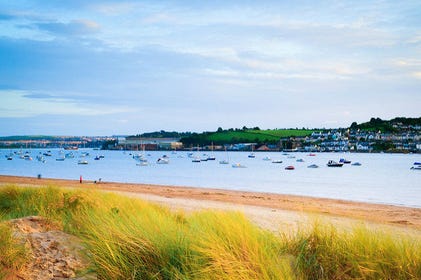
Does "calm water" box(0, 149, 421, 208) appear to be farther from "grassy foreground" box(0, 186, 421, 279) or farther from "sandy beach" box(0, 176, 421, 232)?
"grassy foreground" box(0, 186, 421, 279)

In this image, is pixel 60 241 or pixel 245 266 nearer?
pixel 245 266

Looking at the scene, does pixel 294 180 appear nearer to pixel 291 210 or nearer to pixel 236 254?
pixel 291 210

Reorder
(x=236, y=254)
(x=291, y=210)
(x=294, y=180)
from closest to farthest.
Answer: (x=236, y=254) → (x=291, y=210) → (x=294, y=180)

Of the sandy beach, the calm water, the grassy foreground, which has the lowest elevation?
the calm water

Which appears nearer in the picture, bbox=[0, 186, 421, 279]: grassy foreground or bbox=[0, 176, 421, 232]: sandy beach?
bbox=[0, 186, 421, 279]: grassy foreground

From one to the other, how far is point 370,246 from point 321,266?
702mm

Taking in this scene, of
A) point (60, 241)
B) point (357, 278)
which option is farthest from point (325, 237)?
point (60, 241)

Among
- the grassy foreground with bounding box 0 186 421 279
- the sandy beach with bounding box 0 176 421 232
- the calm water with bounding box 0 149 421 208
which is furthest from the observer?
the calm water with bounding box 0 149 421 208

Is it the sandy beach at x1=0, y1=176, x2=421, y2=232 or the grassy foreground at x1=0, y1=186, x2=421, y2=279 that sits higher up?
the grassy foreground at x1=0, y1=186, x2=421, y2=279

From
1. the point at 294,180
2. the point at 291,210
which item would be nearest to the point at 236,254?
the point at 291,210

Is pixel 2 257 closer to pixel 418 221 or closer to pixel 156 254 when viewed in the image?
pixel 156 254

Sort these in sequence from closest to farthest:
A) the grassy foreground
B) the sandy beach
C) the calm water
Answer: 1. the grassy foreground
2. the sandy beach
3. the calm water

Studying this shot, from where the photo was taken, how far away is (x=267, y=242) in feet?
22.1

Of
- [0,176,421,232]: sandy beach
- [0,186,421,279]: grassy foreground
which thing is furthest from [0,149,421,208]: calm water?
[0,186,421,279]: grassy foreground
